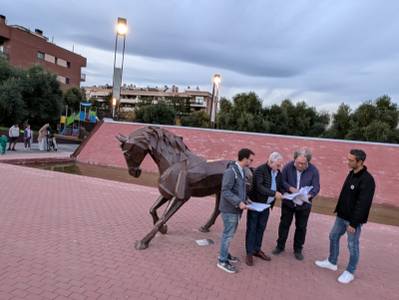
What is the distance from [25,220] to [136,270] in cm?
287

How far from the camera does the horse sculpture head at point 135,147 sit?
4984 millimetres

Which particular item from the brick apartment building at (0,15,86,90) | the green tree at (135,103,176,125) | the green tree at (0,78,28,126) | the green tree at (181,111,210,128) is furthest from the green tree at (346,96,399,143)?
the brick apartment building at (0,15,86,90)

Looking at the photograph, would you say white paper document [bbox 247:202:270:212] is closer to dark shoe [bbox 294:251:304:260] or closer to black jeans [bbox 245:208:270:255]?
black jeans [bbox 245:208:270:255]

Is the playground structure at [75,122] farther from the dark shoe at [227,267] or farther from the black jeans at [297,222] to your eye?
the dark shoe at [227,267]

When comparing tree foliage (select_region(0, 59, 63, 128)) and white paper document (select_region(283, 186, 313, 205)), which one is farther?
tree foliage (select_region(0, 59, 63, 128))

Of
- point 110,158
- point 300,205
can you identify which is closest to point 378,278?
point 300,205

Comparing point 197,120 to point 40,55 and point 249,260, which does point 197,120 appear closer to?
point 40,55

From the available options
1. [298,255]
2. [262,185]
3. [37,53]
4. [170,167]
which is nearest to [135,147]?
[170,167]

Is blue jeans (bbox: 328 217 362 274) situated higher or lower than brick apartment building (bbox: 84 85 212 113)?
lower

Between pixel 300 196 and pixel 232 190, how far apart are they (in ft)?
3.92

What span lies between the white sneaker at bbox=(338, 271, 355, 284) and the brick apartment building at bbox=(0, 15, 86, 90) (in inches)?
1643

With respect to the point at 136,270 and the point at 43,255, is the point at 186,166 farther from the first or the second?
the point at 43,255

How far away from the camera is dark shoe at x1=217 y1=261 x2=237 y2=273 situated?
4363 mm

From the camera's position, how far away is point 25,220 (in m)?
5.78
